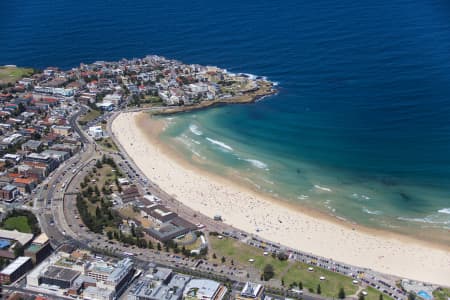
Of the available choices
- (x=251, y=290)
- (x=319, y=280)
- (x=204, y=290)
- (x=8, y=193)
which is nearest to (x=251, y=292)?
(x=251, y=290)

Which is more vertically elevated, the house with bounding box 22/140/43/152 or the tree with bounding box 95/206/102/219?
the house with bounding box 22/140/43/152

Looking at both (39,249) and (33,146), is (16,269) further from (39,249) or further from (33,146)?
(33,146)

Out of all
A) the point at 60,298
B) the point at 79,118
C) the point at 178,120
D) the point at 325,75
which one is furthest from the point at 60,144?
the point at 325,75

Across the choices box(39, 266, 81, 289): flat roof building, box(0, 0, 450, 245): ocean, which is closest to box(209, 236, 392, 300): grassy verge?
box(0, 0, 450, 245): ocean

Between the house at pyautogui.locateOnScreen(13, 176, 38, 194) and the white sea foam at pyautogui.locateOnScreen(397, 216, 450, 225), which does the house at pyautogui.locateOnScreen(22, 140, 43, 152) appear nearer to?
the house at pyautogui.locateOnScreen(13, 176, 38, 194)

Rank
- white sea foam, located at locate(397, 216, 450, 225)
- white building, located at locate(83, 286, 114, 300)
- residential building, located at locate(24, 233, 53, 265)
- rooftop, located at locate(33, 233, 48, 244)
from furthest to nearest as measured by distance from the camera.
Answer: white sea foam, located at locate(397, 216, 450, 225), rooftop, located at locate(33, 233, 48, 244), residential building, located at locate(24, 233, 53, 265), white building, located at locate(83, 286, 114, 300)

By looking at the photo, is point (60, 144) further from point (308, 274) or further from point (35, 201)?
point (308, 274)
